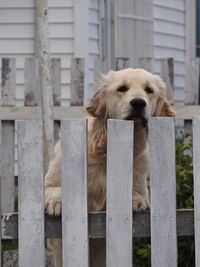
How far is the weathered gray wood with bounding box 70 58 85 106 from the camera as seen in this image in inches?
308

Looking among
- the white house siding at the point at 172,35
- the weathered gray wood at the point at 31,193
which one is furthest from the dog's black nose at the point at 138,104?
the white house siding at the point at 172,35

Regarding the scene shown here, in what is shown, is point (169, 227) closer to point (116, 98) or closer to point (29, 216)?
point (29, 216)

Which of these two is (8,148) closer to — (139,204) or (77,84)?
(77,84)

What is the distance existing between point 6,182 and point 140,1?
5175mm

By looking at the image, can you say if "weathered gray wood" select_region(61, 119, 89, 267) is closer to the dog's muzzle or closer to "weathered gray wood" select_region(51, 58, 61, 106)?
the dog's muzzle

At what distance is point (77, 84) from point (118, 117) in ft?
10.1

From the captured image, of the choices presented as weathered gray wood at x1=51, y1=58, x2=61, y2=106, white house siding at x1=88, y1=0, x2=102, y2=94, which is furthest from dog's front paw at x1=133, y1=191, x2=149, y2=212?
white house siding at x1=88, y1=0, x2=102, y2=94

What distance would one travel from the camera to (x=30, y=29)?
1043 centimetres

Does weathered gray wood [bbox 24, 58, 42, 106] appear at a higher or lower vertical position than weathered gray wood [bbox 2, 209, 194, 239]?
higher

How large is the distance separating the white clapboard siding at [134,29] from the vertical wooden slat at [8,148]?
12.6 ft

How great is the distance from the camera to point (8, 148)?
7.53m

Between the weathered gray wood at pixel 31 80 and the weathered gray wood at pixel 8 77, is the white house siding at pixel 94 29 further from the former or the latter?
the weathered gray wood at pixel 8 77

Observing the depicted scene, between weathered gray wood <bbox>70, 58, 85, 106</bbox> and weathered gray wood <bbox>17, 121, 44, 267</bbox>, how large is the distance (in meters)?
3.84

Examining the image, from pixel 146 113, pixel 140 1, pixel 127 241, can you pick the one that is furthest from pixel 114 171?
pixel 140 1
